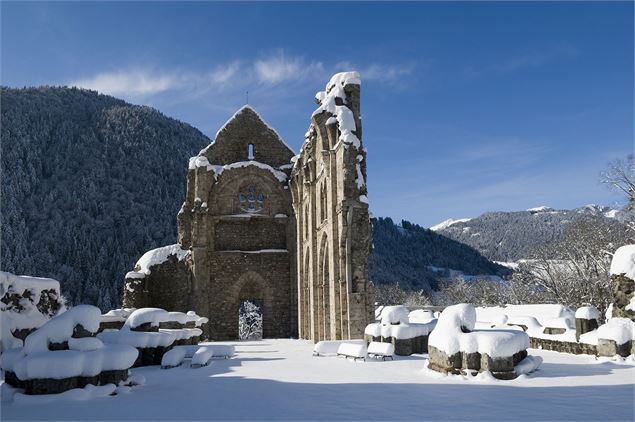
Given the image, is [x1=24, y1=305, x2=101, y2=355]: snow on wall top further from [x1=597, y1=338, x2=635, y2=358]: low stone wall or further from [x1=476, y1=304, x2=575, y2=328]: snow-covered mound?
[x1=476, y1=304, x2=575, y2=328]: snow-covered mound

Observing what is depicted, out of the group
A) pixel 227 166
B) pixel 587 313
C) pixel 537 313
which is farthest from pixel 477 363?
pixel 227 166

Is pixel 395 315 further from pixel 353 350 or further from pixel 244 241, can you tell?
pixel 244 241

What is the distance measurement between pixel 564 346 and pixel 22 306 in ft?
44.2

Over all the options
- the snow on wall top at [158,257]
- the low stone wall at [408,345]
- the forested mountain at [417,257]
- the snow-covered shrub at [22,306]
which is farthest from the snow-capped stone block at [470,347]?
the forested mountain at [417,257]

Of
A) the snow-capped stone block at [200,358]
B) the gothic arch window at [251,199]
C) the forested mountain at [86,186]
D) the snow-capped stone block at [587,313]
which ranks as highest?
the forested mountain at [86,186]

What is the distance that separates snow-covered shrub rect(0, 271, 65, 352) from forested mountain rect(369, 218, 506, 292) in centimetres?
8959

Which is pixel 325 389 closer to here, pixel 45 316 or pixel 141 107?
pixel 45 316

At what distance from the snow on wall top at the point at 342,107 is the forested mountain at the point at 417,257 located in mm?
81104

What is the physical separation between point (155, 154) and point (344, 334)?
88107 mm

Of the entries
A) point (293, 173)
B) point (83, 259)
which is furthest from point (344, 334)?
point (83, 259)

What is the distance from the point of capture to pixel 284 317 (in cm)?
2809

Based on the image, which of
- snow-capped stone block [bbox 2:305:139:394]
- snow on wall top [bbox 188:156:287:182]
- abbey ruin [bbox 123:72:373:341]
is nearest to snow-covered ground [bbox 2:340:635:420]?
snow-capped stone block [bbox 2:305:139:394]

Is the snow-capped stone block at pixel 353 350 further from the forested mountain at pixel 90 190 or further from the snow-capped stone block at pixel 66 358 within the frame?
the forested mountain at pixel 90 190

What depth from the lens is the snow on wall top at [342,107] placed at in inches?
728
